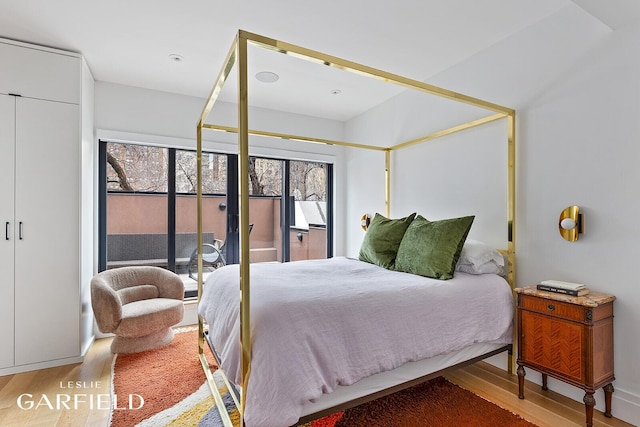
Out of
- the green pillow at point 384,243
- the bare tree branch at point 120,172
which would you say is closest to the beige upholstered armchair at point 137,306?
the bare tree branch at point 120,172

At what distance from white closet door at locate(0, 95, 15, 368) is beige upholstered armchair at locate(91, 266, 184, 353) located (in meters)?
0.58

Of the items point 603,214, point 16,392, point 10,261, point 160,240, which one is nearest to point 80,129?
point 10,261

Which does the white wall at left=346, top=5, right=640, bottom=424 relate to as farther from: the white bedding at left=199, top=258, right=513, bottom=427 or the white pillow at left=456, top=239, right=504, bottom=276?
the white bedding at left=199, top=258, right=513, bottom=427

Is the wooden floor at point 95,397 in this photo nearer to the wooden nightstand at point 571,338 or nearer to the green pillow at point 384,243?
the wooden nightstand at point 571,338

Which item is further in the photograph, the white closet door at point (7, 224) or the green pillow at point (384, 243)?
the green pillow at point (384, 243)

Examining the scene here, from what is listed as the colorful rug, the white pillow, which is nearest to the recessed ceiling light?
the white pillow

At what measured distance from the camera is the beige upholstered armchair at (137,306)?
2.63m

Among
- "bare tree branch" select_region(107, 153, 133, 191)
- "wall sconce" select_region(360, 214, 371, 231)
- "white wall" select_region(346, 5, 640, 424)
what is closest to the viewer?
"white wall" select_region(346, 5, 640, 424)

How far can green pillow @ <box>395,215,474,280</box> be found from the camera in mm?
2287

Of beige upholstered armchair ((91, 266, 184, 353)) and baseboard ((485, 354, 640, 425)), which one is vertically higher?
beige upholstered armchair ((91, 266, 184, 353))

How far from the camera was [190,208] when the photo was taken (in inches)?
152

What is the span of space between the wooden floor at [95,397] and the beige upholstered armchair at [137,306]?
0.28 metres

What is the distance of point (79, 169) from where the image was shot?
109 inches

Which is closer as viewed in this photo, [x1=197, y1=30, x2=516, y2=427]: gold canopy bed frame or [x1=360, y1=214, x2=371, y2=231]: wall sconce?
[x1=197, y1=30, x2=516, y2=427]: gold canopy bed frame
